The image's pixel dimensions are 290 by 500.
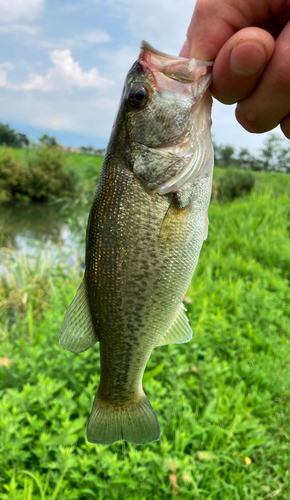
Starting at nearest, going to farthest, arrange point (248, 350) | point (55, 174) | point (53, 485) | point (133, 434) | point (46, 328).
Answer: point (133, 434) → point (53, 485) → point (46, 328) → point (248, 350) → point (55, 174)

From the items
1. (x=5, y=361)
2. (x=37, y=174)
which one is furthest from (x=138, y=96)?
(x=37, y=174)

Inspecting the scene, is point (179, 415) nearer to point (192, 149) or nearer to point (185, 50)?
point (192, 149)

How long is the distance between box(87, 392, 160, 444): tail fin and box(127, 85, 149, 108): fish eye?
4.32ft

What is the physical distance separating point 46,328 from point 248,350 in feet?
6.71

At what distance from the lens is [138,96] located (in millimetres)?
1400

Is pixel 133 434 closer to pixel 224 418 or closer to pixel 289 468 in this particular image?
pixel 224 418

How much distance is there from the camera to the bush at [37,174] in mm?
16438

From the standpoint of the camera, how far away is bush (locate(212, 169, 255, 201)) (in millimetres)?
14664

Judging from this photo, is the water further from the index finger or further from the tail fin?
the index finger

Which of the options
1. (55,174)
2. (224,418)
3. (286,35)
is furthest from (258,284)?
(55,174)

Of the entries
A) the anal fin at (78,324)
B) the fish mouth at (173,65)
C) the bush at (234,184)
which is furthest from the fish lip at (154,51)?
the bush at (234,184)

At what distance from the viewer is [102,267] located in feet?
4.39

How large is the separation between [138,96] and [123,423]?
1.41 meters

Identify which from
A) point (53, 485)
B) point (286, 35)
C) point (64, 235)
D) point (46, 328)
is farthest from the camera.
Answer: point (64, 235)
